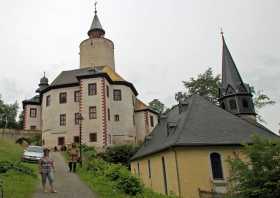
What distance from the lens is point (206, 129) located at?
22625mm

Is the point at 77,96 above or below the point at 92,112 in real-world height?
above

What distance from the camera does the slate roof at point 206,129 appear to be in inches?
835

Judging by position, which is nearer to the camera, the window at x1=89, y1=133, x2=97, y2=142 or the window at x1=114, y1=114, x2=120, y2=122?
the window at x1=89, y1=133, x2=97, y2=142

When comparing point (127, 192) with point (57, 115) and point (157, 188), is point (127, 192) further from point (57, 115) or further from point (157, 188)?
point (57, 115)

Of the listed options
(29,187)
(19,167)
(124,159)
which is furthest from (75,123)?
(29,187)

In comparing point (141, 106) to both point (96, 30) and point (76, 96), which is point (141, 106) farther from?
point (96, 30)

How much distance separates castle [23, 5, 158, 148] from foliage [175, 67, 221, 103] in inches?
279

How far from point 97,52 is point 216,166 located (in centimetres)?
3426

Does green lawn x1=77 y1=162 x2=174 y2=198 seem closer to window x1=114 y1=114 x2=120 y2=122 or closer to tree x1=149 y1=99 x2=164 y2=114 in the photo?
window x1=114 y1=114 x2=120 y2=122

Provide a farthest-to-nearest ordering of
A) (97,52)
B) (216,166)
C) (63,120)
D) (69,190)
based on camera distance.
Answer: (97,52), (63,120), (216,166), (69,190)

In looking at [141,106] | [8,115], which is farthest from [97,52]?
[8,115]

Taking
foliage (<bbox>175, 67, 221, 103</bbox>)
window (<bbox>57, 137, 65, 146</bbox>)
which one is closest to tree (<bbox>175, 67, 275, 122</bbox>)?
foliage (<bbox>175, 67, 221, 103</bbox>)

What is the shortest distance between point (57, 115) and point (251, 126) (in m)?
27.7

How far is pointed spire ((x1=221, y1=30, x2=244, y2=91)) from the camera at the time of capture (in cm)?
3325
